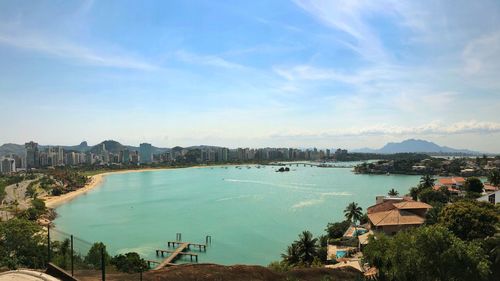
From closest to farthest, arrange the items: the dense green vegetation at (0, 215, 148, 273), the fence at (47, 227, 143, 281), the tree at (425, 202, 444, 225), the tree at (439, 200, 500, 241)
→ the fence at (47, 227, 143, 281), the dense green vegetation at (0, 215, 148, 273), the tree at (439, 200, 500, 241), the tree at (425, 202, 444, 225)

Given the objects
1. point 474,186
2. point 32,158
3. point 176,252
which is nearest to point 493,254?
point 176,252

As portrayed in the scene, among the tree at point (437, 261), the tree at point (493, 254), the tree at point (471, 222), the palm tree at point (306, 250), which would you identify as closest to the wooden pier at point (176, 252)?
→ the palm tree at point (306, 250)

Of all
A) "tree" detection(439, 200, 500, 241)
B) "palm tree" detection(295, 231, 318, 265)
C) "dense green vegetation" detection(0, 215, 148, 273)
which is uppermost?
"tree" detection(439, 200, 500, 241)

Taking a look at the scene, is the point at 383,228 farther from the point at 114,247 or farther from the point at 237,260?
the point at 114,247

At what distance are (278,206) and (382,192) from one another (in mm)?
25194

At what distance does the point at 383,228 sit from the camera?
27.4 m

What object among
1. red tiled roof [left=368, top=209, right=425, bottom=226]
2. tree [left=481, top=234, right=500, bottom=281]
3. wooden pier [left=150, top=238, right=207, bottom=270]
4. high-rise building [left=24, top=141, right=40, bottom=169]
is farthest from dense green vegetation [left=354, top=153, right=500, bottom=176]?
high-rise building [left=24, top=141, right=40, bottom=169]

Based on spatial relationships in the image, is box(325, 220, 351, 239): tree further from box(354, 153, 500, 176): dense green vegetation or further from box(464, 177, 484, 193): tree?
box(354, 153, 500, 176): dense green vegetation

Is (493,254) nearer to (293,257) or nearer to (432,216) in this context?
(293,257)

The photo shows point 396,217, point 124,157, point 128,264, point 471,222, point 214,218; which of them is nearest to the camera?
point 471,222

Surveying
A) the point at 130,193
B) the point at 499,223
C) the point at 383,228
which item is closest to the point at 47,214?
the point at 130,193

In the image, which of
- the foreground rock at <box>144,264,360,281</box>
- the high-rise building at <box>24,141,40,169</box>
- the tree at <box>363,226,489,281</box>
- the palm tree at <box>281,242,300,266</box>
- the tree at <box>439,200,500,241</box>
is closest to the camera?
the tree at <box>363,226,489,281</box>

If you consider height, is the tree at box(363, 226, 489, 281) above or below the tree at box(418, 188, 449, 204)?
above

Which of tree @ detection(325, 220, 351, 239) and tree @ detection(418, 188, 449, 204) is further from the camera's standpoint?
tree @ detection(418, 188, 449, 204)
